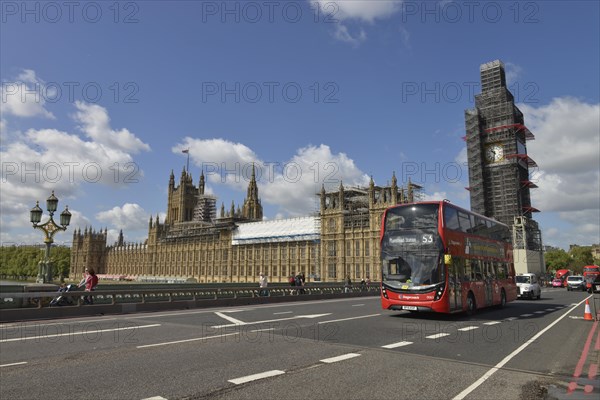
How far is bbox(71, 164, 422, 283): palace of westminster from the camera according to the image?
81.7 meters

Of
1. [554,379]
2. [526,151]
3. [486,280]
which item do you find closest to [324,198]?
[526,151]

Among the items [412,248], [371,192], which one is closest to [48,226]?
[412,248]

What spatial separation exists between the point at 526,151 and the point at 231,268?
7316 centimetres

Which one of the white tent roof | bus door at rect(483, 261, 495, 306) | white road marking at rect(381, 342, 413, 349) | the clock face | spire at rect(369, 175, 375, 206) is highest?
the clock face

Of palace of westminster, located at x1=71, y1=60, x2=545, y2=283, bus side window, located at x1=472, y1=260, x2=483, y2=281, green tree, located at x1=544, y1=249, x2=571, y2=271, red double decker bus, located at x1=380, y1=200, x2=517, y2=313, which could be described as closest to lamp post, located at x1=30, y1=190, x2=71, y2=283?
red double decker bus, located at x1=380, y1=200, x2=517, y2=313

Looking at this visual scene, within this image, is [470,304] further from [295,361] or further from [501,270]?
[295,361]

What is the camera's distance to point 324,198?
3511 inches

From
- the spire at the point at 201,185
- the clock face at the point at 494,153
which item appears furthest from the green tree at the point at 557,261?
the spire at the point at 201,185

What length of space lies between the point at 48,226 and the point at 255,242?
76977 millimetres

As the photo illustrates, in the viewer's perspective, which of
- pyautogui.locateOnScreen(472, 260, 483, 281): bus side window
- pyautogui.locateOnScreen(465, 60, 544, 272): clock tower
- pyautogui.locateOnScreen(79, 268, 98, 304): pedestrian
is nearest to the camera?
pyautogui.locateOnScreen(472, 260, 483, 281): bus side window

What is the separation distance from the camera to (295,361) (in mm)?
8219

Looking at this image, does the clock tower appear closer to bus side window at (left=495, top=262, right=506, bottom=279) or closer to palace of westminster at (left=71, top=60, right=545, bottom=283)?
palace of westminster at (left=71, top=60, right=545, bottom=283)

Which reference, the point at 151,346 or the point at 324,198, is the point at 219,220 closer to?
the point at 324,198

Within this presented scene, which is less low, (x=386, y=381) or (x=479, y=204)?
(x=479, y=204)
